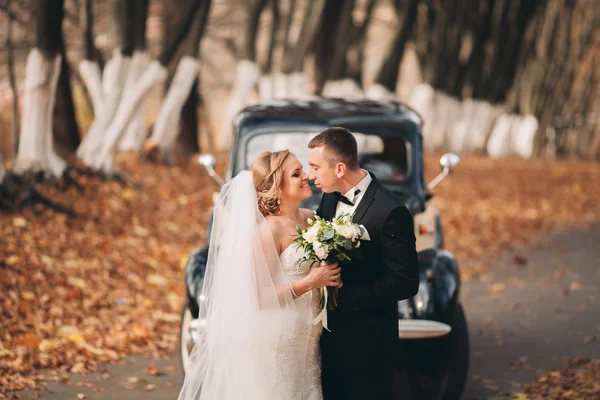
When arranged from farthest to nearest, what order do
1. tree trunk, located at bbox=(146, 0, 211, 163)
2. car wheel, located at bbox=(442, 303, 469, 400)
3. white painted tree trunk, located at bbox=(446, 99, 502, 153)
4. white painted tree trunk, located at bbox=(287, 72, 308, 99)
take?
white painted tree trunk, located at bbox=(446, 99, 502, 153) < white painted tree trunk, located at bbox=(287, 72, 308, 99) < tree trunk, located at bbox=(146, 0, 211, 163) < car wheel, located at bbox=(442, 303, 469, 400)

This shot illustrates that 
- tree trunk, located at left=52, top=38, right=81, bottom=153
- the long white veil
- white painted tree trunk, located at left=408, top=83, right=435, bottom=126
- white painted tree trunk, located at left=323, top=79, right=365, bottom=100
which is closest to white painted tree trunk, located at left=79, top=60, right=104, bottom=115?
tree trunk, located at left=52, top=38, right=81, bottom=153

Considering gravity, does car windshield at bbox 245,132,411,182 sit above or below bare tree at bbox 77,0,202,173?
below

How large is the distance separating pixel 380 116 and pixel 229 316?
3.79 m

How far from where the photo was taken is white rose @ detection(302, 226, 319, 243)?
14.5 feet

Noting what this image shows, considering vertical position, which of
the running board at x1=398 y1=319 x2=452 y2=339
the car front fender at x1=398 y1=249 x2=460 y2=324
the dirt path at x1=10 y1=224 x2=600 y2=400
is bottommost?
the dirt path at x1=10 y1=224 x2=600 y2=400

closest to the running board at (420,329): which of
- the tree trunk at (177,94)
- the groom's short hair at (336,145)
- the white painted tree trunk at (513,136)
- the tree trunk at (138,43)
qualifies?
the groom's short hair at (336,145)

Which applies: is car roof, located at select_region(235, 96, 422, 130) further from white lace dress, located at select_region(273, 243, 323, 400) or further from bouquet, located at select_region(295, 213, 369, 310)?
bouquet, located at select_region(295, 213, 369, 310)

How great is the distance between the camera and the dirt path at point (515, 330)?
7434 millimetres

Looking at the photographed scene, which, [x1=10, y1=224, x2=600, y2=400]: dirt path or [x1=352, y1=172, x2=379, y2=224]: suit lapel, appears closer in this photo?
[x1=352, y1=172, x2=379, y2=224]: suit lapel

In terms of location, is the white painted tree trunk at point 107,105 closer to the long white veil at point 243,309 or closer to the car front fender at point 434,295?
the car front fender at point 434,295

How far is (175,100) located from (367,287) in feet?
47.7

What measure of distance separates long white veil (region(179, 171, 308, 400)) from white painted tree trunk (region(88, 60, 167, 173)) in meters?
11.2

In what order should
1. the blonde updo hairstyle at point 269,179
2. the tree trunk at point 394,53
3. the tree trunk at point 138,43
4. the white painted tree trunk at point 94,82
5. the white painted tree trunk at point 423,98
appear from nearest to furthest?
the blonde updo hairstyle at point 269,179, the tree trunk at point 138,43, the white painted tree trunk at point 94,82, the tree trunk at point 394,53, the white painted tree trunk at point 423,98

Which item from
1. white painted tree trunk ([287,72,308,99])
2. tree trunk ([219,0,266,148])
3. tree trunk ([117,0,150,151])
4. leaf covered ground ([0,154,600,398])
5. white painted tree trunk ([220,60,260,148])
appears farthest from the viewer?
white painted tree trunk ([220,60,260,148])
